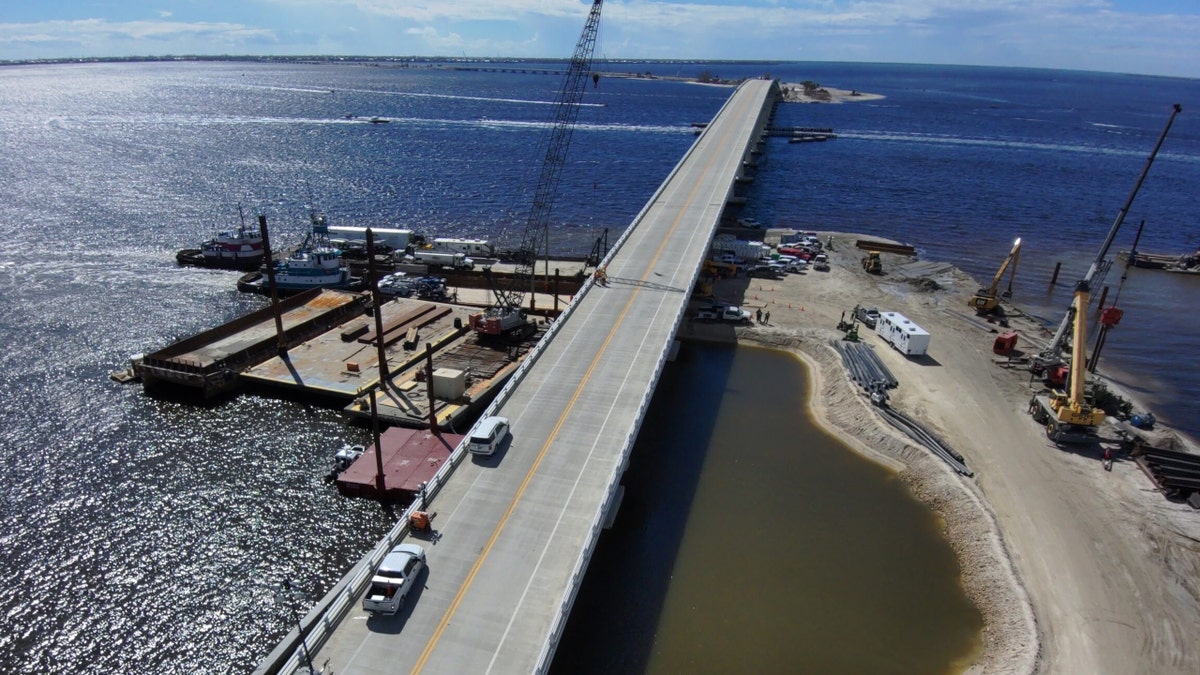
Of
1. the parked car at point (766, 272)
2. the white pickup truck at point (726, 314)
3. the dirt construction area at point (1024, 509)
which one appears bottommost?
the dirt construction area at point (1024, 509)

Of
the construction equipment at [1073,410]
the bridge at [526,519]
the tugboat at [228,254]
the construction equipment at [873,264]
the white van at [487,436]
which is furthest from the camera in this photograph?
the construction equipment at [873,264]

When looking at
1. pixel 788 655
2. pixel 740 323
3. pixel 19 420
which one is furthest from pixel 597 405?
pixel 19 420

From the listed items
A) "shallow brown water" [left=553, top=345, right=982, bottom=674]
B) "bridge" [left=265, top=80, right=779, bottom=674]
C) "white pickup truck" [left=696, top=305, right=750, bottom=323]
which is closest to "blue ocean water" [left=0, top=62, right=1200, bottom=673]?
"bridge" [left=265, top=80, right=779, bottom=674]

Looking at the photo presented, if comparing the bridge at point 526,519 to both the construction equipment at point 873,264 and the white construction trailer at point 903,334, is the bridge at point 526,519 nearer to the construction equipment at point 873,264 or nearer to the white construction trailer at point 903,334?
the white construction trailer at point 903,334

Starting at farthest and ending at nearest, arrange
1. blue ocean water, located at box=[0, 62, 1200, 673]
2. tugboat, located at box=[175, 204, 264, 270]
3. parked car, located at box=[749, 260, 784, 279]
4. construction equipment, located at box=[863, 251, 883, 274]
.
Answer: construction equipment, located at box=[863, 251, 883, 274]
tugboat, located at box=[175, 204, 264, 270]
parked car, located at box=[749, 260, 784, 279]
blue ocean water, located at box=[0, 62, 1200, 673]

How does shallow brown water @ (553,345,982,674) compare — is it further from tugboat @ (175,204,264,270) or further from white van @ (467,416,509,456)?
tugboat @ (175,204,264,270)

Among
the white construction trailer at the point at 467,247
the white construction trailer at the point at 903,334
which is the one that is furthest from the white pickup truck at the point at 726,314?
the white construction trailer at the point at 467,247
